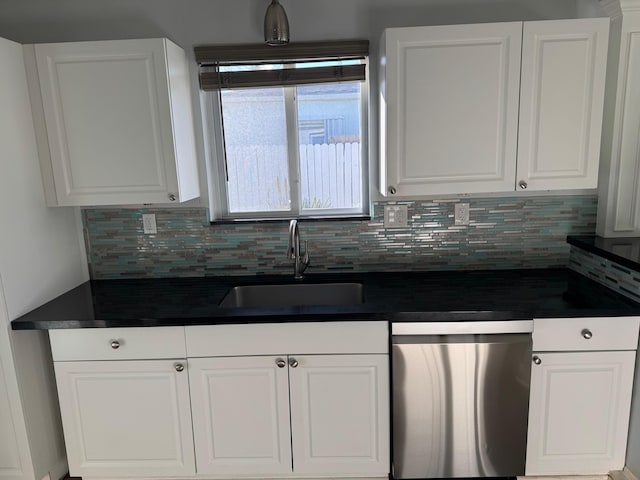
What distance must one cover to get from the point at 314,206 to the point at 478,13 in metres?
1.27

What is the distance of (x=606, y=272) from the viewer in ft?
6.56

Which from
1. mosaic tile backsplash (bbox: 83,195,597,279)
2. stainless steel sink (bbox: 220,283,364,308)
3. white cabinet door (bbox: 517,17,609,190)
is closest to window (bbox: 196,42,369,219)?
mosaic tile backsplash (bbox: 83,195,597,279)

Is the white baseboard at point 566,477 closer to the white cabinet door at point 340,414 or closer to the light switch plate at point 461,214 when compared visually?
the white cabinet door at point 340,414

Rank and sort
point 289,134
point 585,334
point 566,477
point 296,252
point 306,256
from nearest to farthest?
point 585,334
point 566,477
point 296,252
point 306,256
point 289,134

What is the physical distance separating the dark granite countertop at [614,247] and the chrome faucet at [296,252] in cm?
137

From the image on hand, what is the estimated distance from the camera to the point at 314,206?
7.99 ft

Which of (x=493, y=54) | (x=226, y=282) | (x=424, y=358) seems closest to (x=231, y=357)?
(x=226, y=282)

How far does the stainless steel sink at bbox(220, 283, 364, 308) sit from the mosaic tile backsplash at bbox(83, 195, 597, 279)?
14 centimetres

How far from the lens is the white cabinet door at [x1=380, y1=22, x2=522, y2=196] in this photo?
72.5 inches

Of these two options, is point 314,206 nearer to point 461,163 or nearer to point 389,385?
point 461,163

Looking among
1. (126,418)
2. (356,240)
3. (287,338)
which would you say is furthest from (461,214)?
(126,418)

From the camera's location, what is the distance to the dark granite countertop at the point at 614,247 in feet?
5.89

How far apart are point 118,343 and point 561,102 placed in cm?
217

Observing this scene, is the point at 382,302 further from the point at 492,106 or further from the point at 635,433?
the point at 635,433
